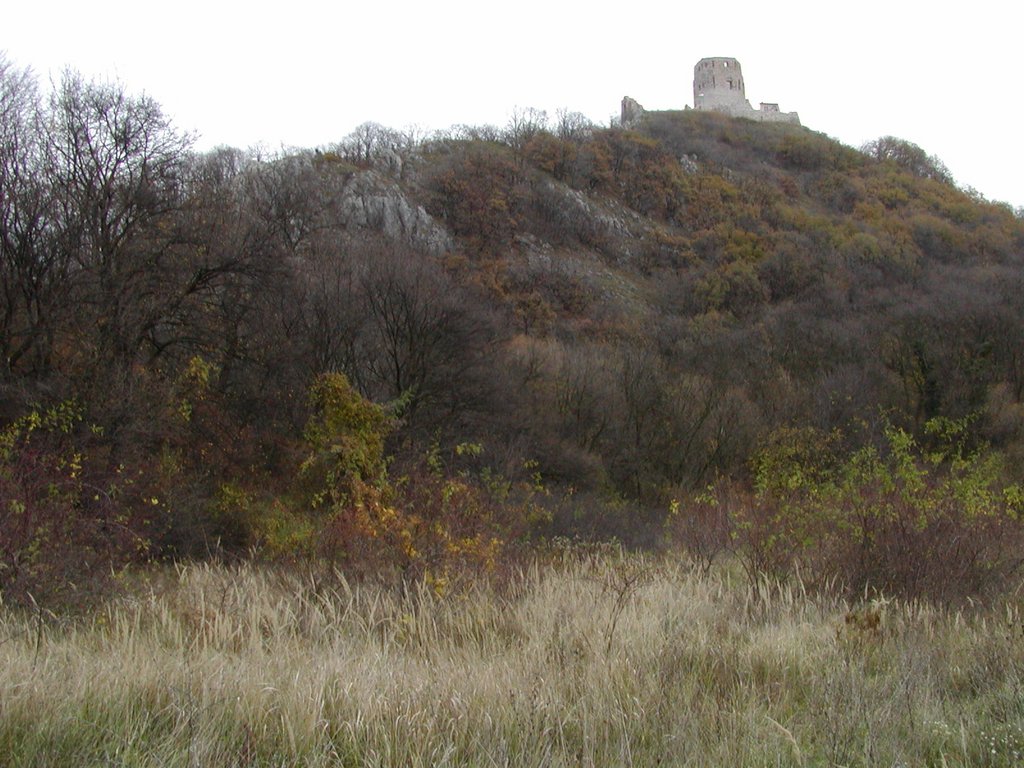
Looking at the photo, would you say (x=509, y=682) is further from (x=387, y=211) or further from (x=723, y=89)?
(x=723, y=89)

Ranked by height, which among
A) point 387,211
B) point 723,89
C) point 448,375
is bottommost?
point 448,375

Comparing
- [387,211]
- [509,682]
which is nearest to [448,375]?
[509,682]

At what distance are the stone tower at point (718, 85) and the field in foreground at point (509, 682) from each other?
90.7m

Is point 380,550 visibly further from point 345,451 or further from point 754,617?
point 345,451

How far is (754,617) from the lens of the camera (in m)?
6.38

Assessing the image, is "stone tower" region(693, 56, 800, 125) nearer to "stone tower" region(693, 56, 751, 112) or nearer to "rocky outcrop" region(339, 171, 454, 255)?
"stone tower" region(693, 56, 751, 112)

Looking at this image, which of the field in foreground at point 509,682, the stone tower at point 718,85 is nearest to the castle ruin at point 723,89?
the stone tower at point 718,85

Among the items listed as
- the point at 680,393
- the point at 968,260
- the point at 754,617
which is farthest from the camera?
the point at 968,260

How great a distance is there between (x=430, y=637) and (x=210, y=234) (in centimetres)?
1608

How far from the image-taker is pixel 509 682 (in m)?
4.40

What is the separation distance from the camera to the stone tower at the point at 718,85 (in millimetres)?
90500

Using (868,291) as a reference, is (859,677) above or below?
below

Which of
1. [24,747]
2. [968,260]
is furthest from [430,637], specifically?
[968,260]

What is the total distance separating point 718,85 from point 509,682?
94860 mm
